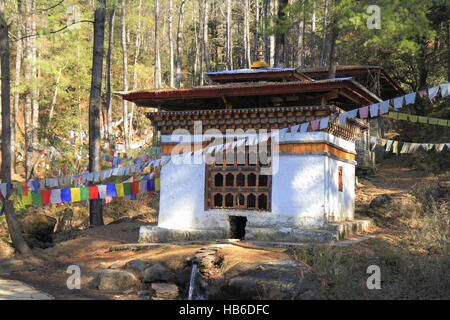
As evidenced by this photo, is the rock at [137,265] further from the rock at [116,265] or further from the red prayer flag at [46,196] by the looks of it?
the red prayer flag at [46,196]

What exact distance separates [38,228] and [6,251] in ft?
10.1

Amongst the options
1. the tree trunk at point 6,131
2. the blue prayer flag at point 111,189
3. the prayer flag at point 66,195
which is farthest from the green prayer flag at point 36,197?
the blue prayer flag at point 111,189

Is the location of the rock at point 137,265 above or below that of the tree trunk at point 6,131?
below

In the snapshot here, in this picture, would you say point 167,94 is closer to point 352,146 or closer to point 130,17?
point 352,146

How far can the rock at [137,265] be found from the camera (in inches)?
448

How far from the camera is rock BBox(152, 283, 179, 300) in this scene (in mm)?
10336

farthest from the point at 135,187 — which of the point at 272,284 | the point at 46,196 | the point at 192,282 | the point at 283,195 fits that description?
the point at 272,284

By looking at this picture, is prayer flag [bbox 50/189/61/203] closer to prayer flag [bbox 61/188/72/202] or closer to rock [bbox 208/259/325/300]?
prayer flag [bbox 61/188/72/202]

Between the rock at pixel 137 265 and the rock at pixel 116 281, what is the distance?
300mm

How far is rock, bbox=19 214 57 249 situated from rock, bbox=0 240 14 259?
5.96 feet

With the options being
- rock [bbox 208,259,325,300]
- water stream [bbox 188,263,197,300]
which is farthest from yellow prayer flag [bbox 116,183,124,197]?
rock [bbox 208,259,325,300]

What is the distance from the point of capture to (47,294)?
1005cm
